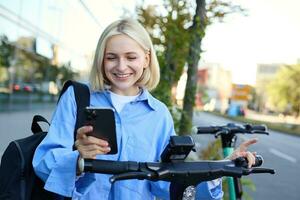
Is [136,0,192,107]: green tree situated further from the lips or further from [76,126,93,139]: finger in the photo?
[76,126,93,139]: finger

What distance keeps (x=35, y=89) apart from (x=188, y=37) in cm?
534

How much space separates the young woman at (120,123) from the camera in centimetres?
151

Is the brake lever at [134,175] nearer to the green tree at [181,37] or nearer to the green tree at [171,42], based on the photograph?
the green tree at [181,37]

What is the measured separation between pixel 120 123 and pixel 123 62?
0.77ft

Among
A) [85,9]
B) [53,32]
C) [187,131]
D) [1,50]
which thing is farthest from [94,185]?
[85,9]

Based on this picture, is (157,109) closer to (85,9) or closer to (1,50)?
(1,50)

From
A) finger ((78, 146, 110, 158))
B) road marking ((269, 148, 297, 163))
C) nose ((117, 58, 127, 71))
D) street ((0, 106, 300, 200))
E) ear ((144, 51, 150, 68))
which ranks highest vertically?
ear ((144, 51, 150, 68))

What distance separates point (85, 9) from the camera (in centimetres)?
1097

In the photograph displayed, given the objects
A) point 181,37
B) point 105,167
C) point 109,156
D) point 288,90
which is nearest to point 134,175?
point 105,167

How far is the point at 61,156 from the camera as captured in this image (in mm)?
1472

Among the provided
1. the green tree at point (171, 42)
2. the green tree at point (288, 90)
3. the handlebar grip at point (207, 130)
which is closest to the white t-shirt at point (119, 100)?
the handlebar grip at point (207, 130)

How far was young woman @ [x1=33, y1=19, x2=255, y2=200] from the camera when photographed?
1511mm

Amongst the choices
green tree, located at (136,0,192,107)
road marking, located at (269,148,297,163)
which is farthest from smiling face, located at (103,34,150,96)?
road marking, located at (269,148,297,163)

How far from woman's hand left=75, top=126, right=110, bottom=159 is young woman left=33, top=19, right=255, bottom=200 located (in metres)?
0.12
